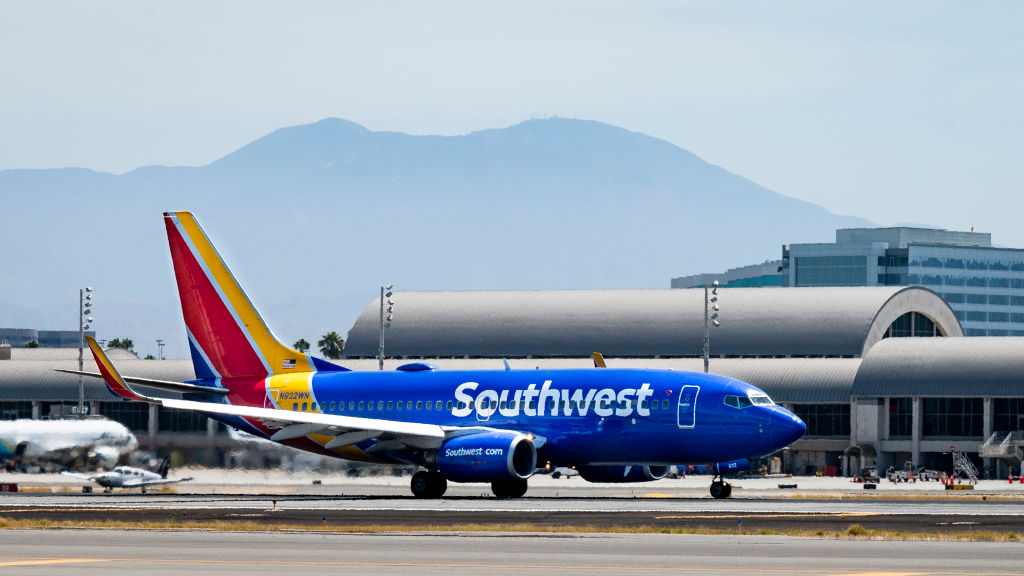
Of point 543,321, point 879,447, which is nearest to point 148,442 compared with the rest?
point 879,447

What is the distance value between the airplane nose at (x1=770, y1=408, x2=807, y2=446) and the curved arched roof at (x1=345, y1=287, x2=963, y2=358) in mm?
67586

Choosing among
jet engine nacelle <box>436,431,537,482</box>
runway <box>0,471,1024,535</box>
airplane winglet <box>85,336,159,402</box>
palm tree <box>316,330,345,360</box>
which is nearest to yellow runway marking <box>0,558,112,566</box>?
runway <box>0,471,1024,535</box>

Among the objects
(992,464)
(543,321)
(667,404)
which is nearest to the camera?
(667,404)

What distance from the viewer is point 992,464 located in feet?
349

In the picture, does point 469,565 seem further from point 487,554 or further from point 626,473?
point 626,473

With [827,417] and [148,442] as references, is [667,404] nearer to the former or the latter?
[148,442]

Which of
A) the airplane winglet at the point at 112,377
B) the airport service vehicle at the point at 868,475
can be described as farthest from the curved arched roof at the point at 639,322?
the airplane winglet at the point at 112,377

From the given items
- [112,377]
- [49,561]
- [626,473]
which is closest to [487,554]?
[49,561]

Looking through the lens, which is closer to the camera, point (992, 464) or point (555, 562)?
point (555, 562)

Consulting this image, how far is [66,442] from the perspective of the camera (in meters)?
→ 67.6

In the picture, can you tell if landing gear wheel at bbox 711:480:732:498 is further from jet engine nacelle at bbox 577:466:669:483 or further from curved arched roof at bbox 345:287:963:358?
curved arched roof at bbox 345:287:963:358

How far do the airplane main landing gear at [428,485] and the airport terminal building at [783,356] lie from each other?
2812cm

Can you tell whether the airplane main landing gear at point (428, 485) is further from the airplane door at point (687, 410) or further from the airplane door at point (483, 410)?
the airplane door at point (687, 410)

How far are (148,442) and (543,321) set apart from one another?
6723cm
